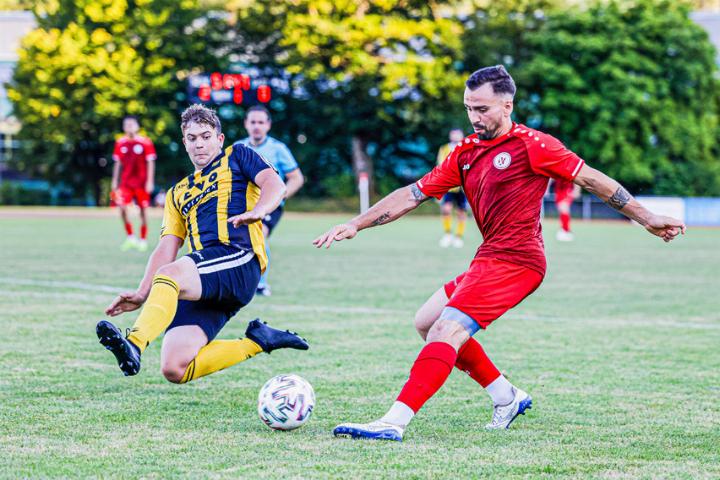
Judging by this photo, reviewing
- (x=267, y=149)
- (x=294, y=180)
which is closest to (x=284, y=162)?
(x=267, y=149)

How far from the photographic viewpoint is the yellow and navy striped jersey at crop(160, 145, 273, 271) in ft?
20.4

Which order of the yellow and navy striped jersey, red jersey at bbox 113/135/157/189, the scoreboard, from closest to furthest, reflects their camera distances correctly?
the yellow and navy striped jersey, red jersey at bbox 113/135/157/189, the scoreboard

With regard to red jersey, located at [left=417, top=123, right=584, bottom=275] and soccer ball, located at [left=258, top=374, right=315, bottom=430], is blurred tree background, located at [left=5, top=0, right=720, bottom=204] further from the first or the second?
soccer ball, located at [left=258, top=374, right=315, bottom=430]

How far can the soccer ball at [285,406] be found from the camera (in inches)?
208

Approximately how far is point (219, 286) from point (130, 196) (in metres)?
14.7

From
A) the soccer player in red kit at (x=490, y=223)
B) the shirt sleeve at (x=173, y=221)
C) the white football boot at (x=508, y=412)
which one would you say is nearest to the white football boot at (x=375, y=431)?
the soccer player in red kit at (x=490, y=223)

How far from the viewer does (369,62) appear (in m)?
45.9

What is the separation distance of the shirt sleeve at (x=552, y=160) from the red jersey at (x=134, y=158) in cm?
1505

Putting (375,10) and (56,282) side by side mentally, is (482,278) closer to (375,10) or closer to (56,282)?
(56,282)

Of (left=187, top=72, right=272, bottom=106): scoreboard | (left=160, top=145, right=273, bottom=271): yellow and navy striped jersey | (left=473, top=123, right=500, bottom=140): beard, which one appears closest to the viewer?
(left=473, top=123, right=500, bottom=140): beard

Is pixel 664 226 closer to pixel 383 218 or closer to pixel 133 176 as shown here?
pixel 383 218

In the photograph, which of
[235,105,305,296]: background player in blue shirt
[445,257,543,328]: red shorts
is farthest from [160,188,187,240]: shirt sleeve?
[235,105,305,296]: background player in blue shirt

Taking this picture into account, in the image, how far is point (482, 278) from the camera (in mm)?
5324

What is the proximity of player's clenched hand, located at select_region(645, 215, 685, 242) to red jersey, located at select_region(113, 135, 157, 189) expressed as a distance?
1534cm
